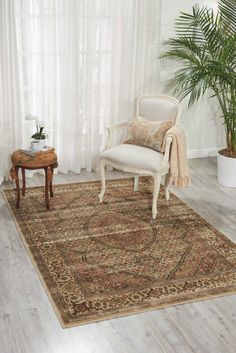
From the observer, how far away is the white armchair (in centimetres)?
437

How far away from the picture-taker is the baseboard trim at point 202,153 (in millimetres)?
6055

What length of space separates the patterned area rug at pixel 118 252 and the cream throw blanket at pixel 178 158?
252mm

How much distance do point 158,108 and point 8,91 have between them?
1.36 m

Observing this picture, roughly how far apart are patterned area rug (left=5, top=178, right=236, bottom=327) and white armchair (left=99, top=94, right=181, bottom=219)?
22cm

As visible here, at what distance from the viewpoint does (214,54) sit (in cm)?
499

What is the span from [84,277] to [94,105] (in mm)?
2254

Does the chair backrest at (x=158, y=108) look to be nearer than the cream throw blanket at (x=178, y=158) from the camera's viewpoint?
No

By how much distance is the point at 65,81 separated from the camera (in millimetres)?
5125

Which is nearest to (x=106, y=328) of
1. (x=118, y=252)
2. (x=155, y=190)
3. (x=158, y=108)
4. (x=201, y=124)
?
(x=118, y=252)

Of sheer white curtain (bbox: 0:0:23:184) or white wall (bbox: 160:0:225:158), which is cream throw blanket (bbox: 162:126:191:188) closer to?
white wall (bbox: 160:0:225:158)

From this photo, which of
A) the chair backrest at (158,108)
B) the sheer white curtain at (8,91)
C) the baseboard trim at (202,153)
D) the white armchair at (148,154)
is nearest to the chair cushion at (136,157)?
the white armchair at (148,154)

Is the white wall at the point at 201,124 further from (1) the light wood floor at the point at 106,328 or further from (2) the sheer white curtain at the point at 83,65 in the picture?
(1) the light wood floor at the point at 106,328

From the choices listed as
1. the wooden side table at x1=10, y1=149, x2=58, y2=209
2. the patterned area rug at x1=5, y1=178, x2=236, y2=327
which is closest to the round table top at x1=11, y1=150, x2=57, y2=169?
the wooden side table at x1=10, y1=149, x2=58, y2=209

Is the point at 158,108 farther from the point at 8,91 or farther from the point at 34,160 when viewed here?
the point at 8,91
